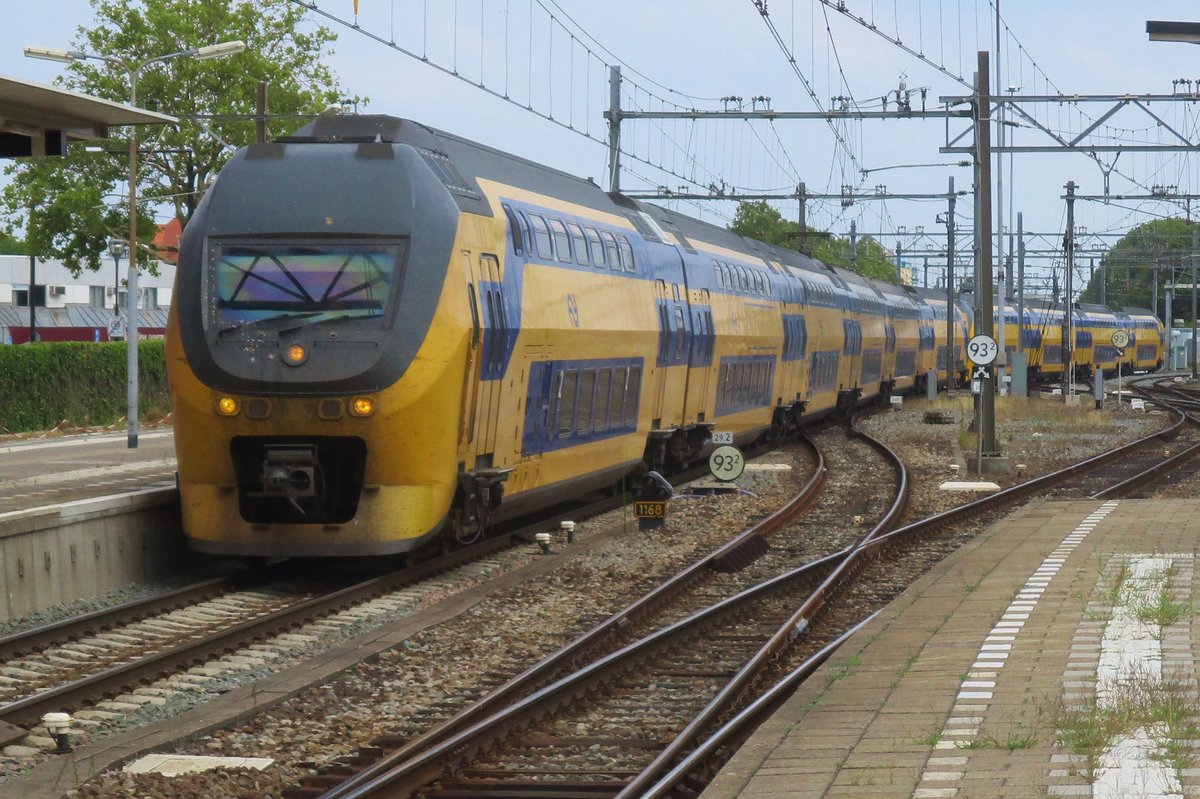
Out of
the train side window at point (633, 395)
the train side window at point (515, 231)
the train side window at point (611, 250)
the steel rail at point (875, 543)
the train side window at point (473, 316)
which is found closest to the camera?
the steel rail at point (875, 543)

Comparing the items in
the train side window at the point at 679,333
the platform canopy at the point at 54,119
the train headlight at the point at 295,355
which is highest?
the platform canopy at the point at 54,119

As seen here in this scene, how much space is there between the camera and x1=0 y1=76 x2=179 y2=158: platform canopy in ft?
32.8

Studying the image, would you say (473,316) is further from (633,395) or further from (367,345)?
(633,395)

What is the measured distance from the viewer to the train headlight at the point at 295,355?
1335 cm

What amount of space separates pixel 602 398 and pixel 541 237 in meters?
2.63

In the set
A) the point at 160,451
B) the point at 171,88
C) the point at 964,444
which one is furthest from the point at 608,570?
the point at 171,88

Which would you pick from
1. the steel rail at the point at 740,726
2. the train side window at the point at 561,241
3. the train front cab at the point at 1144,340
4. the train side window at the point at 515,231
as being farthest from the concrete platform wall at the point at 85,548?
the train front cab at the point at 1144,340

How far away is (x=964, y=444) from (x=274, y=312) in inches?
890

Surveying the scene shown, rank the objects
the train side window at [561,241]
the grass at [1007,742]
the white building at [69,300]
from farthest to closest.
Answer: the white building at [69,300], the train side window at [561,241], the grass at [1007,742]

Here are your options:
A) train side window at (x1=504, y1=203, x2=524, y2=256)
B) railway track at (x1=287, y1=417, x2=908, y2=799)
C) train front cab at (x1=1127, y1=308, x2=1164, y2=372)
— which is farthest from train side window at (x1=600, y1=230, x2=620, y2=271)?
train front cab at (x1=1127, y1=308, x2=1164, y2=372)

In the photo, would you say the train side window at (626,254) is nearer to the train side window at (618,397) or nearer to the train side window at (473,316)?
the train side window at (618,397)

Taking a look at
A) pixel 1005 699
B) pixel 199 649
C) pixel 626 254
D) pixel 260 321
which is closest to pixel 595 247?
pixel 626 254

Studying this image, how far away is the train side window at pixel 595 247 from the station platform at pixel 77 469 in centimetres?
518

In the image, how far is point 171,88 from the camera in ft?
142
